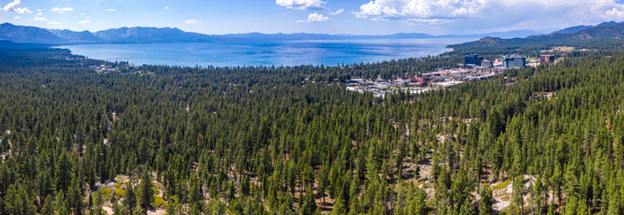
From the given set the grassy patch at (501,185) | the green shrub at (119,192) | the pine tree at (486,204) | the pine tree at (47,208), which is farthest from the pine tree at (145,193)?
the grassy patch at (501,185)

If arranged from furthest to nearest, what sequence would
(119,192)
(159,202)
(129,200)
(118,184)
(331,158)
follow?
(331,158) < (118,184) < (119,192) < (159,202) < (129,200)

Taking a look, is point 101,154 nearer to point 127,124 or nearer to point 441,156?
point 127,124

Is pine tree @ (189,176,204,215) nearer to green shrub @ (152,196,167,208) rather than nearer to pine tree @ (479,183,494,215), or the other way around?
green shrub @ (152,196,167,208)

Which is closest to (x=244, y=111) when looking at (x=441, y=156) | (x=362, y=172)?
(x=362, y=172)

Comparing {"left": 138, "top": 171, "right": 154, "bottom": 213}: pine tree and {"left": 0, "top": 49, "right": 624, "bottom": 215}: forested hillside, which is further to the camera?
{"left": 138, "top": 171, "right": 154, "bottom": 213}: pine tree

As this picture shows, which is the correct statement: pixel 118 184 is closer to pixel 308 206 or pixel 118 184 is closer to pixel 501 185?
pixel 308 206

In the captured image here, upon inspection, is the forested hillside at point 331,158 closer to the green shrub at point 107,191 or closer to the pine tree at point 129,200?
the pine tree at point 129,200

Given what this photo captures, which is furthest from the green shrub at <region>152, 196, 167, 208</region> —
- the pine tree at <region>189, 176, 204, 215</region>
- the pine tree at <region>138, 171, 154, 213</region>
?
the pine tree at <region>189, 176, 204, 215</region>

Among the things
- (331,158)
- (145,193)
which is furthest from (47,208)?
(331,158)
